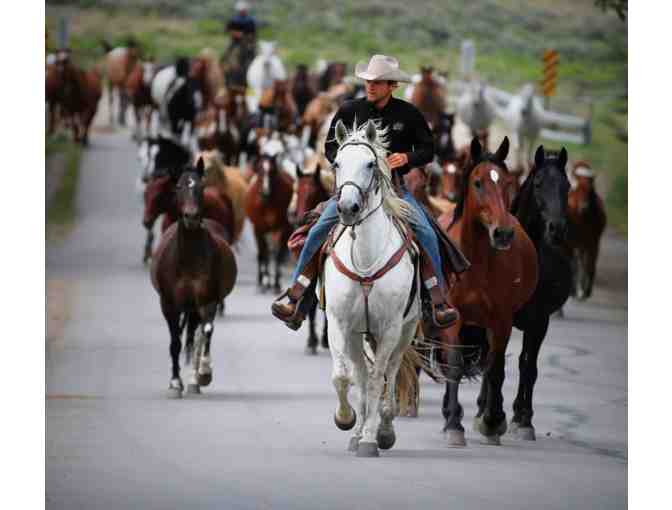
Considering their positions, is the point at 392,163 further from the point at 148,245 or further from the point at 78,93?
the point at 148,245

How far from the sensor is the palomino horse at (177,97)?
20008 millimetres

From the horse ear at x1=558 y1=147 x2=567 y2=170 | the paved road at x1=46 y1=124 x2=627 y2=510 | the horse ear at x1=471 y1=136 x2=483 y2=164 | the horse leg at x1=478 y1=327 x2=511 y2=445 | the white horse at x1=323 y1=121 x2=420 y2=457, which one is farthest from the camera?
the horse ear at x1=558 y1=147 x2=567 y2=170

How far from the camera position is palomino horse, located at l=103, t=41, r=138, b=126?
57.7 ft

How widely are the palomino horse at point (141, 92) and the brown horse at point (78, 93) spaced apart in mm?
1750

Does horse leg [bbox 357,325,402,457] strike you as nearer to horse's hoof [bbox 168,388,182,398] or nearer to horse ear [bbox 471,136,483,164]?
horse ear [bbox 471,136,483,164]

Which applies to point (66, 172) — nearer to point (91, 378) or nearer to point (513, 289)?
point (91, 378)

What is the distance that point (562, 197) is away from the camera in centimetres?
1074

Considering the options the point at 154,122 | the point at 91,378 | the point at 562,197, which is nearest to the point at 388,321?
the point at 562,197

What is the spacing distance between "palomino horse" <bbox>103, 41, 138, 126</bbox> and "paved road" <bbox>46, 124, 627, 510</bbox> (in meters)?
2.25

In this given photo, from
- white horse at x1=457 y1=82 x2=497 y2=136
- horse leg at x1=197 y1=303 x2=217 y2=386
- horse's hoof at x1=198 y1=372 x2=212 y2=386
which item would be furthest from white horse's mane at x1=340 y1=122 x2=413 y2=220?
white horse at x1=457 y1=82 x2=497 y2=136

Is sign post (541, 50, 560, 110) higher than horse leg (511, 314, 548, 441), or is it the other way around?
sign post (541, 50, 560, 110)

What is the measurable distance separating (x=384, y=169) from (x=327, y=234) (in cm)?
51

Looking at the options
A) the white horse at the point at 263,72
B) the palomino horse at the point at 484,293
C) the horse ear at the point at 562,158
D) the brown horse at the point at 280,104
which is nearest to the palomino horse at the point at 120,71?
the brown horse at the point at 280,104
